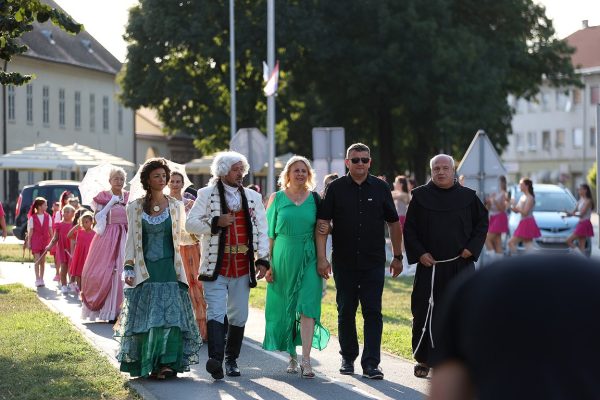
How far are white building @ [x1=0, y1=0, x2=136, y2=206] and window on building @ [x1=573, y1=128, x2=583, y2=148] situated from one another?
3893 cm

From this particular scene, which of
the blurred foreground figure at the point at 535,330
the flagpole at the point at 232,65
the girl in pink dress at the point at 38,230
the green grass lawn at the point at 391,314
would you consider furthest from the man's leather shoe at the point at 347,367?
the flagpole at the point at 232,65

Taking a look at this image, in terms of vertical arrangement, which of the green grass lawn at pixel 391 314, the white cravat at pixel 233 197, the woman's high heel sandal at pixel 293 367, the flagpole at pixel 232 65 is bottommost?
the green grass lawn at pixel 391 314

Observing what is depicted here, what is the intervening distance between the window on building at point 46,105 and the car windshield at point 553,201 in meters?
41.8

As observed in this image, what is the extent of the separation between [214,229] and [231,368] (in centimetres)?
116

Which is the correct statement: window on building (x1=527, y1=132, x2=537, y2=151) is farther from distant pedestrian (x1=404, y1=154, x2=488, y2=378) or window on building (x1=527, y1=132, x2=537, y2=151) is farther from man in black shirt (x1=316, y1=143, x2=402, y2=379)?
distant pedestrian (x1=404, y1=154, x2=488, y2=378)

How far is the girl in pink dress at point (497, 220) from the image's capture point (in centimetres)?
2859

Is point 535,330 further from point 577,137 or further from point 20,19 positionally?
point 577,137

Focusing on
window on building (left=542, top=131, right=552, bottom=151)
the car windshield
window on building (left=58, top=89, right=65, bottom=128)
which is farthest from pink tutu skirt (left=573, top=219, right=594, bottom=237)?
window on building (left=542, top=131, right=552, bottom=151)

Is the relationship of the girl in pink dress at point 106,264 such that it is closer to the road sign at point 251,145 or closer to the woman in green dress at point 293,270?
the woman in green dress at point 293,270

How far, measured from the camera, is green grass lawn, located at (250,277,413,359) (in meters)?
13.6

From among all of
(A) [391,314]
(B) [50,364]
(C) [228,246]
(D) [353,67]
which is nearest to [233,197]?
(C) [228,246]

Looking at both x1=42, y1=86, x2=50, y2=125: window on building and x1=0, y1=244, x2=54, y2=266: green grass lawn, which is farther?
x1=42, y1=86, x2=50, y2=125: window on building

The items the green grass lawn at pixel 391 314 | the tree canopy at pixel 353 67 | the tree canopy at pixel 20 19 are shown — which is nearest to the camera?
the tree canopy at pixel 20 19

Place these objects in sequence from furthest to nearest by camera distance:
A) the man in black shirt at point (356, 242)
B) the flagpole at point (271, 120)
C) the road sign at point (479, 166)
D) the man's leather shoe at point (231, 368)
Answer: the flagpole at point (271, 120)
the road sign at point (479, 166)
the man in black shirt at point (356, 242)
the man's leather shoe at point (231, 368)
